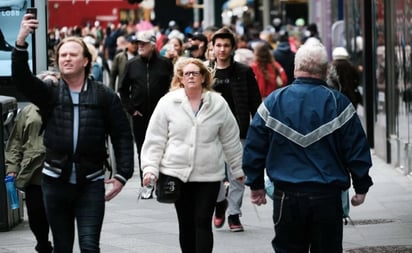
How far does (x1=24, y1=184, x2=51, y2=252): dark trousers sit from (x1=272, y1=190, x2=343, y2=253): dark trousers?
260 centimetres

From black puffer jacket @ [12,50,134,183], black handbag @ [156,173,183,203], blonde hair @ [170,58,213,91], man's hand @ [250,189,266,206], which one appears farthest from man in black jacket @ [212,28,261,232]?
man's hand @ [250,189,266,206]

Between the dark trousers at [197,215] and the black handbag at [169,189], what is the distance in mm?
86

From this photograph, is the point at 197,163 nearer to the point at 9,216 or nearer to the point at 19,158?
the point at 19,158

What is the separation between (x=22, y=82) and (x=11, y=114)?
15.7 feet

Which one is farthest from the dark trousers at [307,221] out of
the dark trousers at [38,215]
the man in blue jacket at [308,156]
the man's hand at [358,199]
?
the dark trousers at [38,215]

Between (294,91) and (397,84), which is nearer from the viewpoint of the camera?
(294,91)

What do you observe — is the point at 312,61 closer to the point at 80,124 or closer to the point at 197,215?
the point at 80,124

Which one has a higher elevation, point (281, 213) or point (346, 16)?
point (346, 16)

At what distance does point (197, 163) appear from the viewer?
29.8 feet

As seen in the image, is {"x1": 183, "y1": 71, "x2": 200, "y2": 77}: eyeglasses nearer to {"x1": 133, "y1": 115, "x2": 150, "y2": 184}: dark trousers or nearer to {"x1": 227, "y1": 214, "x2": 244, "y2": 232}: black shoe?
{"x1": 227, "y1": 214, "x2": 244, "y2": 232}: black shoe

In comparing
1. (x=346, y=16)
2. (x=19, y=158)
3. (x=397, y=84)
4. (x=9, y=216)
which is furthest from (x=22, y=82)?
(x=346, y=16)

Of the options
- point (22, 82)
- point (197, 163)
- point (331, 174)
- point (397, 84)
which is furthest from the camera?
point (397, 84)

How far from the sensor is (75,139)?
782 cm

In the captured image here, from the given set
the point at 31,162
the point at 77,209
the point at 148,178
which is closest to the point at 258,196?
the point at 77,209
